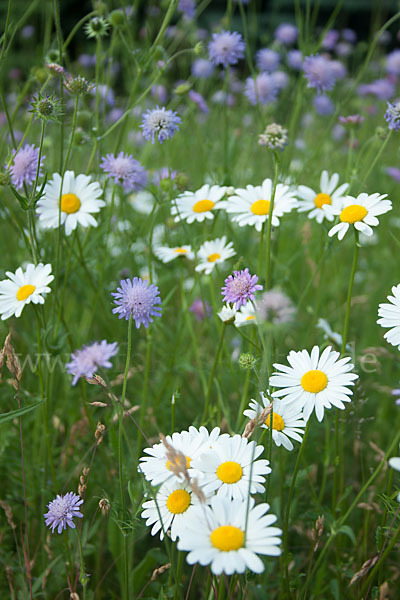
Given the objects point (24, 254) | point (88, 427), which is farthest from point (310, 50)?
point (88, 427)

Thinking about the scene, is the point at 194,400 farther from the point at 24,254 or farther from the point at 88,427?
the point at 24,254

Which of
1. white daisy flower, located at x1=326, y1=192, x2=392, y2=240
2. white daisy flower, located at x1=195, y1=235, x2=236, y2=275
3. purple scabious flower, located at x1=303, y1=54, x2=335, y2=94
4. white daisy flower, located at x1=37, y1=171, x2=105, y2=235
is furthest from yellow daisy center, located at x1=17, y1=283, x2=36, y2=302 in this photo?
purple scabious flower, located at x1=303, y1=54, x2=335, y2=94

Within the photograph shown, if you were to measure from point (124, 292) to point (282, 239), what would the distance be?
4.58ft

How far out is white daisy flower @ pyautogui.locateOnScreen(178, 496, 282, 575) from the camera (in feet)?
1.83

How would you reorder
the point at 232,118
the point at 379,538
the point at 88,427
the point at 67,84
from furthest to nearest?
the point at 232,118 → the point at 88,427 → the point at 67,84 → the point at 379,538

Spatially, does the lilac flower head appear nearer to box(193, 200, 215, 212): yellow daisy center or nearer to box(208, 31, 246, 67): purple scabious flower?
box(208, 31, 246, 67): purple scabious flower

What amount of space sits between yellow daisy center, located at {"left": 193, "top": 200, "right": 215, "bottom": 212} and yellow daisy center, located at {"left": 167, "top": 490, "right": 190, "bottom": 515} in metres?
0.66

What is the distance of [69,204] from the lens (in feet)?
3.70

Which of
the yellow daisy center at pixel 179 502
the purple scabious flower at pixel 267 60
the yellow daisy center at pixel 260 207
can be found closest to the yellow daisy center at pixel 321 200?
the yellow daisy center at pixel 260 207

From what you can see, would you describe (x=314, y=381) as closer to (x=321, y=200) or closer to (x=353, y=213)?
(x=353, y=213)

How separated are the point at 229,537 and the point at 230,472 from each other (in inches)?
4.6

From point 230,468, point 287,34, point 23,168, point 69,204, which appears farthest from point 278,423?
point 287,34

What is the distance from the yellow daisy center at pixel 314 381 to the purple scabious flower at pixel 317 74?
1037 millimetres

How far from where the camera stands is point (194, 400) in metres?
1.49
